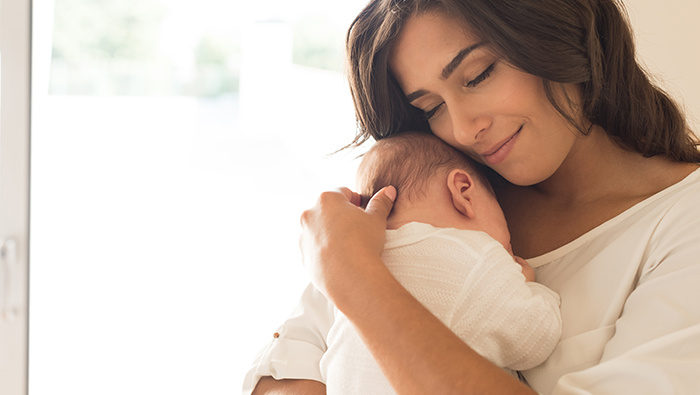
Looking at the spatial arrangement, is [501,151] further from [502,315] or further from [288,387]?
[288,387]

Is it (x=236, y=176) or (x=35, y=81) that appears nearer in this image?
(x=35, y=81)

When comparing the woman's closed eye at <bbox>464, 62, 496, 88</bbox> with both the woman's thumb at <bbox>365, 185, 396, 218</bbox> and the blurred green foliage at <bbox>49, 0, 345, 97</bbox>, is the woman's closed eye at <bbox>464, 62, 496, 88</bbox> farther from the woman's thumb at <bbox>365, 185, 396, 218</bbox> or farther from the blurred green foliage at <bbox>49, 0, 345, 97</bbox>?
the blurred green foliage at <bbox>49, 0, 345, 97</bbox>

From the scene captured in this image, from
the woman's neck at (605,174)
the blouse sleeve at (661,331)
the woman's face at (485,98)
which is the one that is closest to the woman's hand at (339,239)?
the woman's face at (485,98)

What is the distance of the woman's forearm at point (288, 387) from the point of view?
50.2 inches

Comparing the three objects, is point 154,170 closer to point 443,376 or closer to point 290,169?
point 290,169

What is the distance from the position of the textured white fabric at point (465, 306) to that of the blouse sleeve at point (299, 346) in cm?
24

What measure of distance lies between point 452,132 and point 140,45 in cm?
178

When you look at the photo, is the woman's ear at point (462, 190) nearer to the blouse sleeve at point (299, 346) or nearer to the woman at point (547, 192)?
the woman at point (547, 192)

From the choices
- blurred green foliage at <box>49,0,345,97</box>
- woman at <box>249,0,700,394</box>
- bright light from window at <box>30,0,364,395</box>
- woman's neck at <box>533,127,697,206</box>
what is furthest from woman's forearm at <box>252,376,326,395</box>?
blurred green foliage at <box>49,0,345,97</box>

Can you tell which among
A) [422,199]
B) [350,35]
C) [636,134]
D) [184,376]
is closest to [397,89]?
[350,35]

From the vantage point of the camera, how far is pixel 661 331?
903mm

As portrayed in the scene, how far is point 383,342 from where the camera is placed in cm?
88

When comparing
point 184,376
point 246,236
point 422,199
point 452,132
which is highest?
point 452,132

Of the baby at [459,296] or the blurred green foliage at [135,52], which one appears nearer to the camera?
the baby at [459,296]
